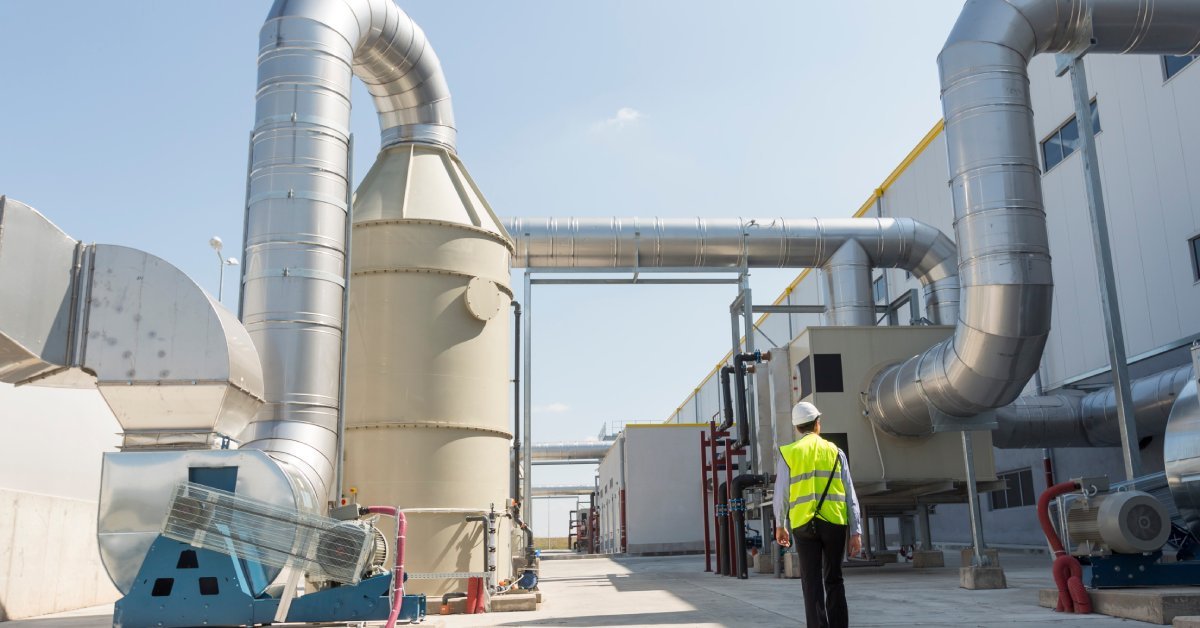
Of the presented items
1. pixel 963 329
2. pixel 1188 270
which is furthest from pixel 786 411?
pixel 1188 270

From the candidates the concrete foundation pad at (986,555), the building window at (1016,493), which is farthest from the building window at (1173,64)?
the concrete foundation pad at (986,555)

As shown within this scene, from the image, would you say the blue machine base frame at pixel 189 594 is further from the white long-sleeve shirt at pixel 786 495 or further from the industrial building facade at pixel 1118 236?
the industrial building facade at pixel 1118 236

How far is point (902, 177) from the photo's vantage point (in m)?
23.5

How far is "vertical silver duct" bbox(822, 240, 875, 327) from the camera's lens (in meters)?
15.9

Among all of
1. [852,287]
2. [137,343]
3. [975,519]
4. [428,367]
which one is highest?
[852,287]

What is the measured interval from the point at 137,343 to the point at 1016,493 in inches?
711

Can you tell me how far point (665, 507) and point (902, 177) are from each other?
42.9 ft

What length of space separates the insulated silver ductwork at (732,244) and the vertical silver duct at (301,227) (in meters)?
6.65

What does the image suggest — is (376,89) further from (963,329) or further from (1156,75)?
(1156,75)

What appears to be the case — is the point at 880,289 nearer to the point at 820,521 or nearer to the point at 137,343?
the point at 820,521

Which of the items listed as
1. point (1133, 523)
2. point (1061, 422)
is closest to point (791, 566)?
point (1061, 422)

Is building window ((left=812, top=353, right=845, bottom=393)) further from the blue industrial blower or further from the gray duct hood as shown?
the gray duct hood

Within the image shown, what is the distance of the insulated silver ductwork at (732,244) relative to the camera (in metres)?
15.9

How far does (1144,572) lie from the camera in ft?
24.1
